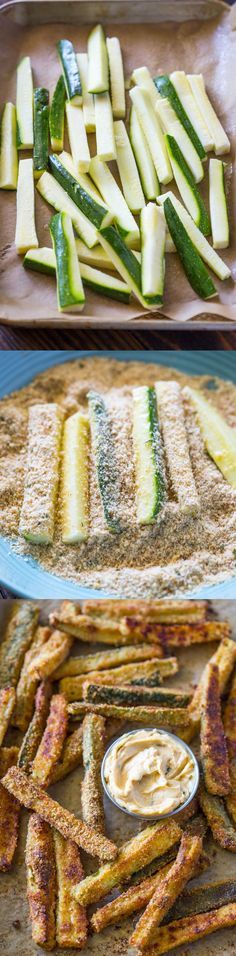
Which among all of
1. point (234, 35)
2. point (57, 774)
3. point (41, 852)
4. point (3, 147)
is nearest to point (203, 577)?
point (57, 774)

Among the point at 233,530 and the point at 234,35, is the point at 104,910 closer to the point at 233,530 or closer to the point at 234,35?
the point at 233,530

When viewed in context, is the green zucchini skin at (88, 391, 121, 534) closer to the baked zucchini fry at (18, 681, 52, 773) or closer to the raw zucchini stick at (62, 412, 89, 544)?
the raw zucchini stick at (62, 412, 89, 544)

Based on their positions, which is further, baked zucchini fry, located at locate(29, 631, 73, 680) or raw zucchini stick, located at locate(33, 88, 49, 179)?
raw zucchini stick, located at locate(33, 88, 49, 179)

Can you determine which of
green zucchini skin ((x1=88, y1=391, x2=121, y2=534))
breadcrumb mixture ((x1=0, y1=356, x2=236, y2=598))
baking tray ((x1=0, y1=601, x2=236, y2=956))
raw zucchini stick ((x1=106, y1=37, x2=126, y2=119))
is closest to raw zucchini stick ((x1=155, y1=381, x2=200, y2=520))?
breadcrumb mixture ((x1=0, y1=356, x2=236, y2=598))

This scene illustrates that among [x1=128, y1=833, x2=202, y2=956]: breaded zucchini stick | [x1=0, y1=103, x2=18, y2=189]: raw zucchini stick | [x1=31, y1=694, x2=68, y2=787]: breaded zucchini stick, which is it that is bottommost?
[x1=128, y1=833, x2=202, y2=956]: breaded zucchini stick

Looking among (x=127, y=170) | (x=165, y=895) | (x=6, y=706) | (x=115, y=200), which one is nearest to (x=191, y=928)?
(x=165, y=895)

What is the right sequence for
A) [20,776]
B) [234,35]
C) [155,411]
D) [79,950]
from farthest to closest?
[234,35]
[155,411]
[20,776]
[79,950]
